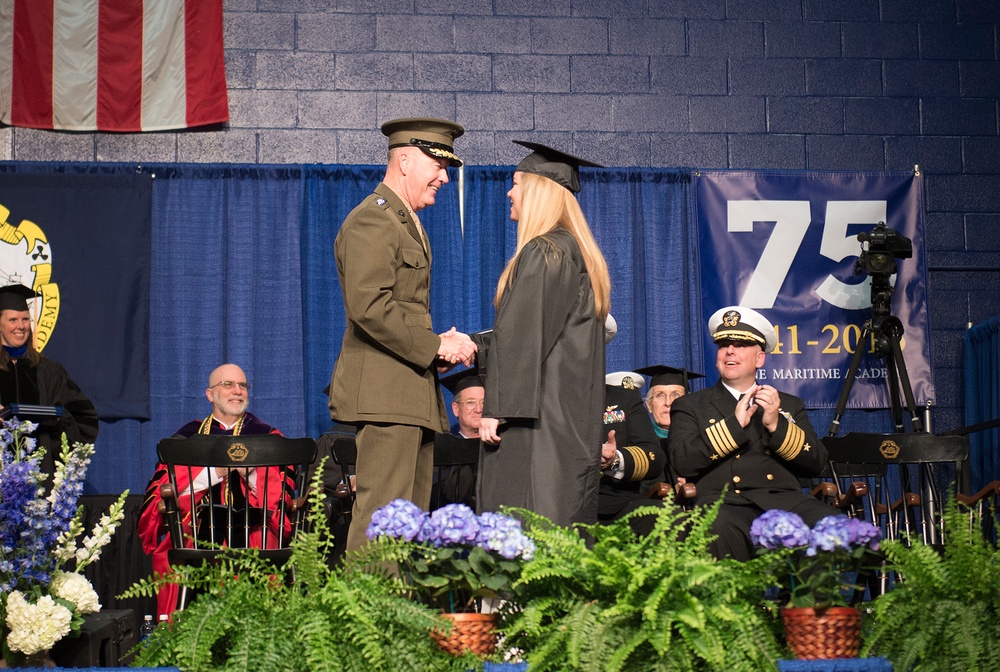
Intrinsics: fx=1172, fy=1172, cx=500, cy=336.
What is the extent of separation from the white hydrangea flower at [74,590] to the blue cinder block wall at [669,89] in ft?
13.5

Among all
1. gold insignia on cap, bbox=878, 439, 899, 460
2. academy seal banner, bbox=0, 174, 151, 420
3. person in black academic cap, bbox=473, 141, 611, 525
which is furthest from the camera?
academy seal banner, bbox=0, 174, 151, 420

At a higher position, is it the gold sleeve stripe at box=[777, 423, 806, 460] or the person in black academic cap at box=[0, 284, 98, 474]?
the person in black academic cap at box=[0, 284, 98, 474]

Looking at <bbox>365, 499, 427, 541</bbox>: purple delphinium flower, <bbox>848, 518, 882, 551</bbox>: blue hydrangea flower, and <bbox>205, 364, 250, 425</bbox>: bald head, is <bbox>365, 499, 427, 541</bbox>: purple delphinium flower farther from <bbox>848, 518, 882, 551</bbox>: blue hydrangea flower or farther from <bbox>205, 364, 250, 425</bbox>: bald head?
<bbox>205, 364, 250, 425</bbox>: bald head

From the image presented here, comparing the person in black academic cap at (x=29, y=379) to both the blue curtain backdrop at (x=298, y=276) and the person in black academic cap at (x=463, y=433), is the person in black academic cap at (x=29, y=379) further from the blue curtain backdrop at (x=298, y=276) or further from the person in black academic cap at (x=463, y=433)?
the person in black academic cap at (x=463, y=433)

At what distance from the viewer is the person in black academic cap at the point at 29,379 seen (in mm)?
5391

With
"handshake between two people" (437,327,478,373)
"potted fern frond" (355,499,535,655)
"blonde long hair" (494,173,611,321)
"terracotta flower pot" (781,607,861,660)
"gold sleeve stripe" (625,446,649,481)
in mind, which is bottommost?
"terracotta flower pot" (781,607,861,660)

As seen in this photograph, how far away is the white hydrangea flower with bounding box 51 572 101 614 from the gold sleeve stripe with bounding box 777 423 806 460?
2308mm

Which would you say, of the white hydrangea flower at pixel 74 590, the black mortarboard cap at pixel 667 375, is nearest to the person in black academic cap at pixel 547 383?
the white hydrangea flower at pixel 74 590

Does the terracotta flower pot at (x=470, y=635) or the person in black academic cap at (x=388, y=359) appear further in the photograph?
the person in black academic cap at (x=388, y=359)

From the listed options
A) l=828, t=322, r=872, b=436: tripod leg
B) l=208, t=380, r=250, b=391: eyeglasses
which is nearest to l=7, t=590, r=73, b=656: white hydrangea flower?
l=208, t=380, r=250, b=391: eyeglasses

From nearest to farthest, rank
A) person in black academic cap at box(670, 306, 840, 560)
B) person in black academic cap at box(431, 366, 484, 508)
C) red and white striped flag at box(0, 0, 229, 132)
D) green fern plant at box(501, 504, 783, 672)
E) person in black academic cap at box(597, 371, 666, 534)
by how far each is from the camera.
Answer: green fern plant at box(501, 504, 783, 672) → person in black academic cap at box(670, 306, 840, 560) → person in black academic cap at box(597, 371, 666, 534) → person in black academic cap at box(431, 366, 484, 508) → red and white striped flag at box(0, 0, 229, 132)

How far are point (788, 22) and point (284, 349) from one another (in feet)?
11.2

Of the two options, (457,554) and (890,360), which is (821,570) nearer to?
(457,554)

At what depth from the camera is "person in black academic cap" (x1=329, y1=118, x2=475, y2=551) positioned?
3.24 m
